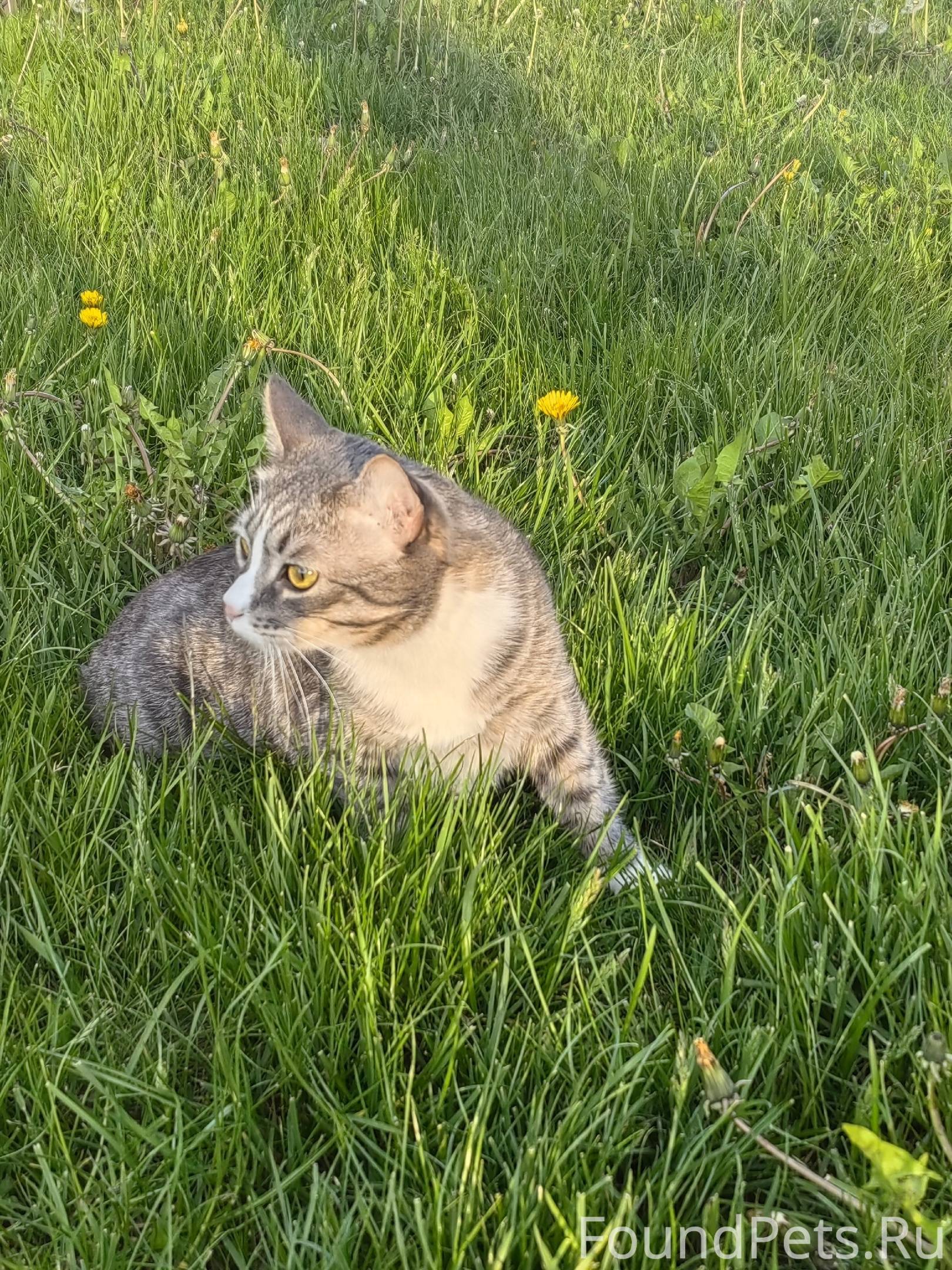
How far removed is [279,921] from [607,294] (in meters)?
2.57

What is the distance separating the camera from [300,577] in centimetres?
209

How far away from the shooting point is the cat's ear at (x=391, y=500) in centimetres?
188

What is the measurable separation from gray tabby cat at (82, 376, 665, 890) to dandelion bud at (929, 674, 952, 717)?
2.02ft

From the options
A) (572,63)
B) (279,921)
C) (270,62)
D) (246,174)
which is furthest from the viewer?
(572,63)

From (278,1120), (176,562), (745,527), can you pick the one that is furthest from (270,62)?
(278,1120)

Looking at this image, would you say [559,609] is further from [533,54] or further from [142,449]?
[533,54]

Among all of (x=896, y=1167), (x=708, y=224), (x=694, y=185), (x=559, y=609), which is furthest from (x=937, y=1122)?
(x=694, y=185)

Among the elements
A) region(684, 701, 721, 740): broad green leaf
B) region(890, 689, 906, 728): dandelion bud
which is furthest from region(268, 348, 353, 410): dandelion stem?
region(890, 689, 906, 728): dandelion bud

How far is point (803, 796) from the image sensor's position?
2053mm

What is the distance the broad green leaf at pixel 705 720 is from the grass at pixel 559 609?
1 centimetres

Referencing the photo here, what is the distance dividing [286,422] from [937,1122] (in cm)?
174

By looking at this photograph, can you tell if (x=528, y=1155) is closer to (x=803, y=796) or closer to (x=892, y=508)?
(x=803, y=796)

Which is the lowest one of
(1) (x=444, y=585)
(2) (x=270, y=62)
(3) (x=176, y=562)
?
(3) (x=176, y=562)

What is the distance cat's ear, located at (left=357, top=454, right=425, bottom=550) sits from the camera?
6.15 ft
